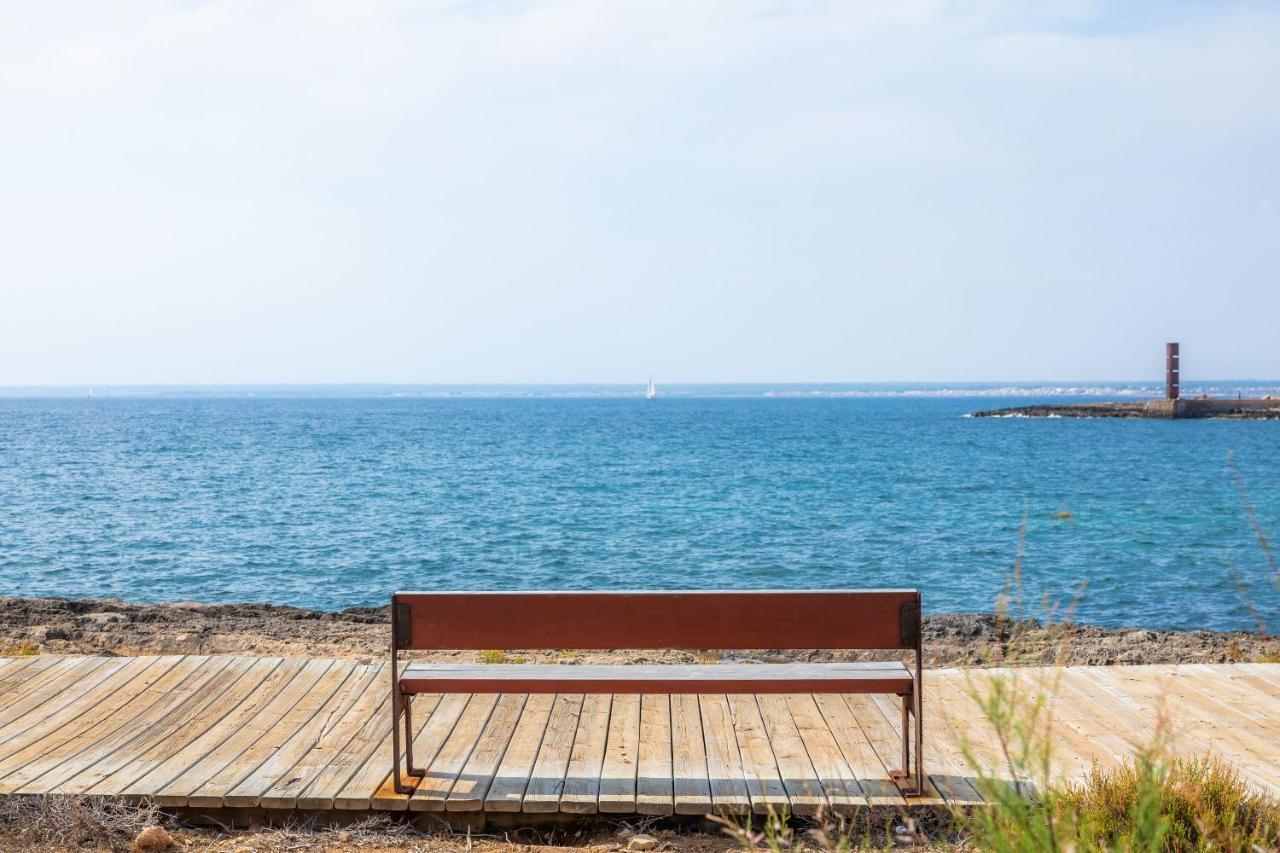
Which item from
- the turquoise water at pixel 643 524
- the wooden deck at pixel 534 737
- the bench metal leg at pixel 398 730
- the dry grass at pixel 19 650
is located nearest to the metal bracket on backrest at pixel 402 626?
the bench metal leg at pixel 398 730

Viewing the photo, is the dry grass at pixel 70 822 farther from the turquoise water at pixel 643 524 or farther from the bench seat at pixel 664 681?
the turquoise water at pixel 643 524

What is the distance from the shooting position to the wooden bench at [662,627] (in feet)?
13.4

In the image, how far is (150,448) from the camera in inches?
2211

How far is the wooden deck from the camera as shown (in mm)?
4164

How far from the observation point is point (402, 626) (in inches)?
161

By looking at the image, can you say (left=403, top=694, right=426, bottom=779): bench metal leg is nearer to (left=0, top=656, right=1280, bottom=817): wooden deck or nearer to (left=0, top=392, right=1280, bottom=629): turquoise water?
(left=0, top=656, right=1280, bottom=817): wooden deck

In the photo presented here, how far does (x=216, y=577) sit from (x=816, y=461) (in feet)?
108

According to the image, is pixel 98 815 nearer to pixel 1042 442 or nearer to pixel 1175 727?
pixel 1175 727

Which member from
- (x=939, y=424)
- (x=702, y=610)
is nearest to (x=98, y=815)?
(x=702, y=610)

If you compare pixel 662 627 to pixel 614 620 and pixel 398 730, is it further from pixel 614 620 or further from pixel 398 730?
pixel 398 730

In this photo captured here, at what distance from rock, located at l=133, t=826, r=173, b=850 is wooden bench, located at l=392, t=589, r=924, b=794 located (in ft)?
2.91

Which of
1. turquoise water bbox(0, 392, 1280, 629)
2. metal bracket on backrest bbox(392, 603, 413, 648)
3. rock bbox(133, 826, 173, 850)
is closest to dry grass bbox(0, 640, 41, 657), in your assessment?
rock bbox(133, 826, 173, 850)

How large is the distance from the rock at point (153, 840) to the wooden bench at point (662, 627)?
2.91 ft

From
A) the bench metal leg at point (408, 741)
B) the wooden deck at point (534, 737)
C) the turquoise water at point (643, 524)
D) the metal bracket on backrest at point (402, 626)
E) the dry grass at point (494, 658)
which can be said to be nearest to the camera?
the metal bracket on backrest at point (402, 626)
